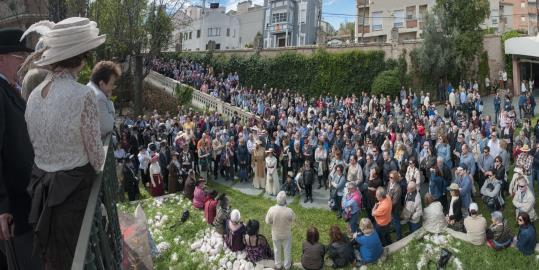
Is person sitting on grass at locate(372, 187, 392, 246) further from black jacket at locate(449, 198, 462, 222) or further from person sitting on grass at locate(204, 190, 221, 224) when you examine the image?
person sitting on grass at locate(204, 190, 221, 224)

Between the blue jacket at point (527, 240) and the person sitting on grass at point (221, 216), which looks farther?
the person sitting on grass at point (221, 216)

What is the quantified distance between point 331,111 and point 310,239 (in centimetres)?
1341

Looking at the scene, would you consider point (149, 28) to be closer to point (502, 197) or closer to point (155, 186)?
point (155, 186)

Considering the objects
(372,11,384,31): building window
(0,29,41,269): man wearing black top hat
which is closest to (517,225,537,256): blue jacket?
(0,29,41,269): man wearing black top hat

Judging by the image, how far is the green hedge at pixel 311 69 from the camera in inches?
1300

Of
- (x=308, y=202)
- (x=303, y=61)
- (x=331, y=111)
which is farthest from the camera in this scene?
(x=303, y=61)

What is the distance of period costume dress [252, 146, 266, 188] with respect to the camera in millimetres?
16359

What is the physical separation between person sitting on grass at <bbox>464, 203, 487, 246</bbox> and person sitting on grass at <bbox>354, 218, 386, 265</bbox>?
2.08 metres

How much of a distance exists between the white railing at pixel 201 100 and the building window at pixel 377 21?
24.6 m

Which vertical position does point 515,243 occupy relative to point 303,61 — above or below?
below

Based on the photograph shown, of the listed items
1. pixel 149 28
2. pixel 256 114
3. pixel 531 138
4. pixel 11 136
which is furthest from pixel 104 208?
pixel 149 28

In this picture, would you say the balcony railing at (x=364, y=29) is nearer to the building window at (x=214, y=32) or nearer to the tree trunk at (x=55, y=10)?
the building window at (x=214, y=32)

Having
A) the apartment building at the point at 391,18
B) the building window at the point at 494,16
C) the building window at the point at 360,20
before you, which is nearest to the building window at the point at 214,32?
the apartment building at the point at 391,18

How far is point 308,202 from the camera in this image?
48.7 feet
